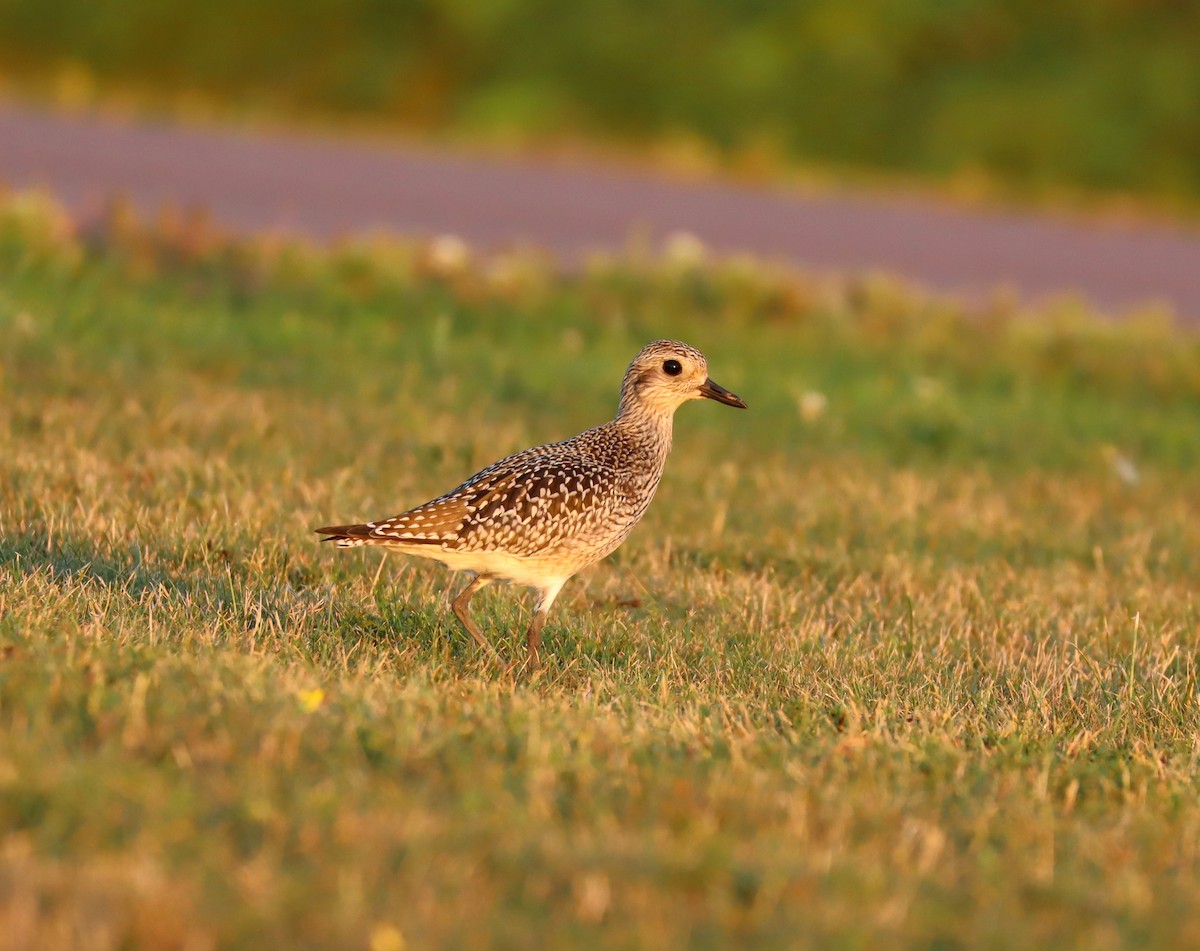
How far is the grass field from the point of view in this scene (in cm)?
437

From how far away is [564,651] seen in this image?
714 centimetres

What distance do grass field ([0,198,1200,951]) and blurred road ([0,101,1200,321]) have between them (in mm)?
5368

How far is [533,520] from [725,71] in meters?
22.2

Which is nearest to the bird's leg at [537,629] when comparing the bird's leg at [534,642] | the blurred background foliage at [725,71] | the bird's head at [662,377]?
the bird's leg at [534,642]

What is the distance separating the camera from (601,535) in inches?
275

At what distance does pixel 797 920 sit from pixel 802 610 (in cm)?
383

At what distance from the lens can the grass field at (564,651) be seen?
437 centimetres

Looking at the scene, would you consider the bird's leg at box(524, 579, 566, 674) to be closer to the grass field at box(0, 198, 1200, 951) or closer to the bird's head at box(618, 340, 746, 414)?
the grass field at box(0, 198, 1200, 951)

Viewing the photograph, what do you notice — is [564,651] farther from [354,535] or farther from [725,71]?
[725,71]

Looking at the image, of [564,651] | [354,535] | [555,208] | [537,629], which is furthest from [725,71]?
[354,535]

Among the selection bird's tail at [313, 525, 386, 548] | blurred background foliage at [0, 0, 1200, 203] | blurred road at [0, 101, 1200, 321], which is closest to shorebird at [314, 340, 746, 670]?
bird's tail at [313, 525, 386, 548]

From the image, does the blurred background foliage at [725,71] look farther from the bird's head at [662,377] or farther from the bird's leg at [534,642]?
the bird's leg at [534,642]

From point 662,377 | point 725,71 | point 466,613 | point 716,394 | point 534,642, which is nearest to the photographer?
point 534,642

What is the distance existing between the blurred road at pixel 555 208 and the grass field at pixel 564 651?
5368 mm
